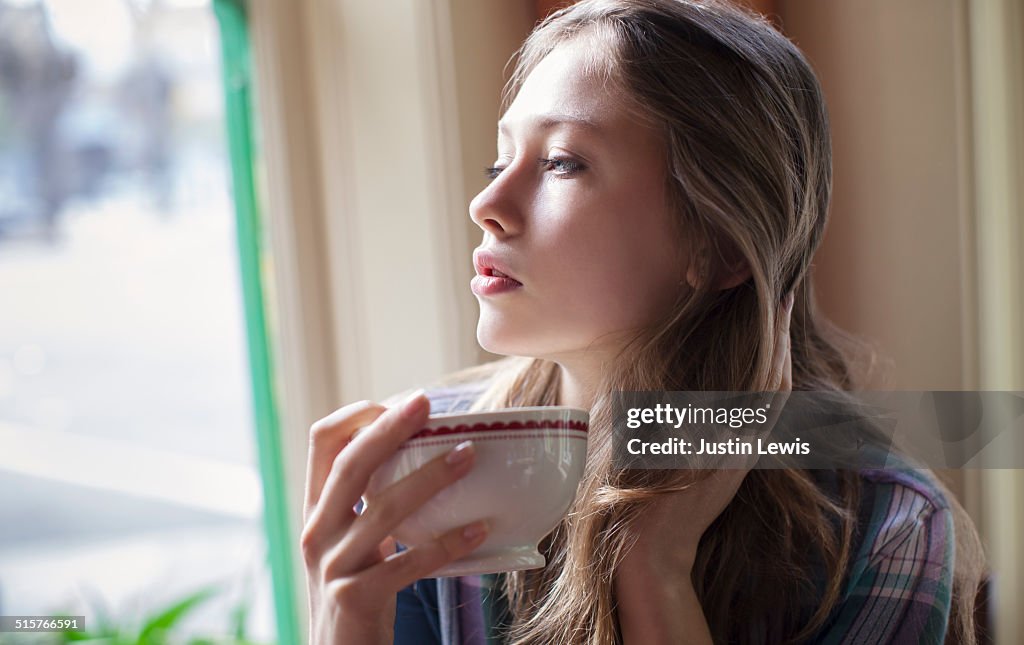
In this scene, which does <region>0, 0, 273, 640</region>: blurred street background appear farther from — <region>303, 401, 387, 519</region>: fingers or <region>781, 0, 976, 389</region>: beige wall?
<region>781, 0, 976, 389</region>: beige wall

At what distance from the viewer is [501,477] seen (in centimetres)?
38

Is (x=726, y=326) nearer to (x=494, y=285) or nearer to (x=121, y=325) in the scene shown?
(x=494, y=285)

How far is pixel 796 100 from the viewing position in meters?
0.54

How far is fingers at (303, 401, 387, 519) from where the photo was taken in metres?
0.46

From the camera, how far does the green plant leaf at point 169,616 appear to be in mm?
893

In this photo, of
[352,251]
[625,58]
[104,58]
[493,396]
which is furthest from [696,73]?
[104,58]

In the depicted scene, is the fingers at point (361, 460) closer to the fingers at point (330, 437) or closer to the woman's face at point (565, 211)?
the fingers at point (330, 437)

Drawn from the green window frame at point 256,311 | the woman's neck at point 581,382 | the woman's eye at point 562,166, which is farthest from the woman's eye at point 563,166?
the green window frame at point 256,311

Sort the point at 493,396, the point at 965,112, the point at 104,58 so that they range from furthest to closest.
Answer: the point at 104,58 < the point at 493,396 < the point at 965,112

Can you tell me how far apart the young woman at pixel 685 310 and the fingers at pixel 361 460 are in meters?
0.08

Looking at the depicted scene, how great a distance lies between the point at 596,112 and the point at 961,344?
0.24m

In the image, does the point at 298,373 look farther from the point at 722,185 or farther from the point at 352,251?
the point at 722,185

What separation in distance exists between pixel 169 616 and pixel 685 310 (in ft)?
2.11

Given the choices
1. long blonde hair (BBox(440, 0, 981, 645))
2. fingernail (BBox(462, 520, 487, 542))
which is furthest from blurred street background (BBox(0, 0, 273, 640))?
fingernail (BBox(462, 520, 487, 542))
